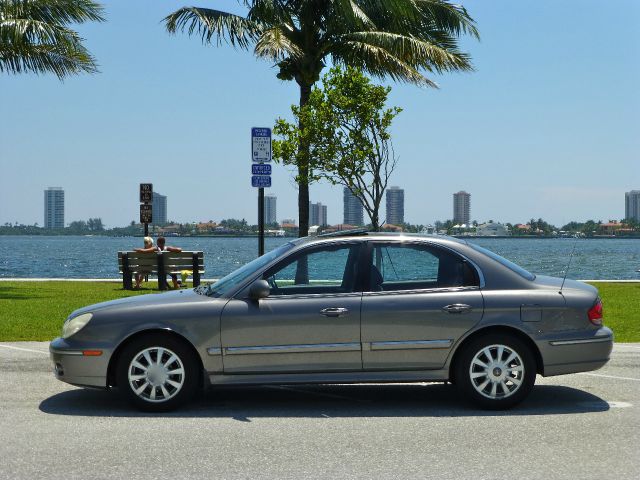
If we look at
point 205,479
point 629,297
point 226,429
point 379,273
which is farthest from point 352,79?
point 205,479

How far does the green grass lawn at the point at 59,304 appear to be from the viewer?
42.9 feet

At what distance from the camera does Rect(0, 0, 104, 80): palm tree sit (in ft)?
76.2

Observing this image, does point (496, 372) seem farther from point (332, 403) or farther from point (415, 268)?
point (332, 403)

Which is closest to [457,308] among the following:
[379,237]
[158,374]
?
[379,237]

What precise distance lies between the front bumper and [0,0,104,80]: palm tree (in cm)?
1723

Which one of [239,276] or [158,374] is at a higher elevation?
[239,276]

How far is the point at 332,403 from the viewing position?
7.99 meters

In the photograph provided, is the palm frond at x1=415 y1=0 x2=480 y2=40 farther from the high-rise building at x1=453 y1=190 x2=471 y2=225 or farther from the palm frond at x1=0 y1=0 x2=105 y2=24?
the high-rise building at x1=453 y1=190 x2=471 y2=225

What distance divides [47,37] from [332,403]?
18.2m

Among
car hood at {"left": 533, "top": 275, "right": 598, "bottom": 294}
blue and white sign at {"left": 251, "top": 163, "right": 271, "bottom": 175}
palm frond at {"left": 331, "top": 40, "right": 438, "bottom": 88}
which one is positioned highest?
palm frond at {"left": 331, "top": 40, "right": 438, "bottom": 88}

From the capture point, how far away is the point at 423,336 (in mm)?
7539

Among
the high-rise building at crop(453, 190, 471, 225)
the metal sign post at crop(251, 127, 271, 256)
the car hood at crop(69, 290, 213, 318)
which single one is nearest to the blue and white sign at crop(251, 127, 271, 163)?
the metal sign post at crop(251, 127, 271, 256)

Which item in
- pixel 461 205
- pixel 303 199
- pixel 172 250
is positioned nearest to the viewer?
pixel 172 250

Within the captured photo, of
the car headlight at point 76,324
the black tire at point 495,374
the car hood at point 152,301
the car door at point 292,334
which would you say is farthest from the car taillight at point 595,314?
the car headlight at point 76,324
